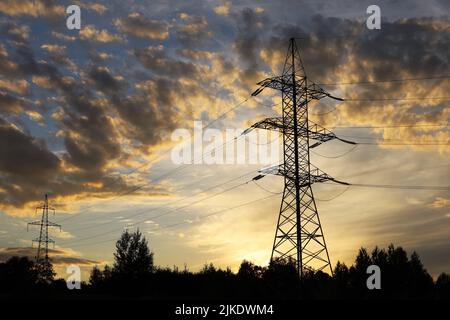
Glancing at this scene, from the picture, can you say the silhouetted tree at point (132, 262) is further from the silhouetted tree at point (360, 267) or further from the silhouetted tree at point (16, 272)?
the silhouetted tree at point (360, 267)

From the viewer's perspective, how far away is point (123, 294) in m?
66.8

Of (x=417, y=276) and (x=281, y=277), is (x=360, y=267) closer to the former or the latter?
(x=417, y=276)

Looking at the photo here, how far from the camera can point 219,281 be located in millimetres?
58031

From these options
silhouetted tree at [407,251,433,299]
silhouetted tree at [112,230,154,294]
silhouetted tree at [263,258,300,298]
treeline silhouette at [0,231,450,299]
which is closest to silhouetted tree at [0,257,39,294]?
treeline silhouette at [0,231,450,299]

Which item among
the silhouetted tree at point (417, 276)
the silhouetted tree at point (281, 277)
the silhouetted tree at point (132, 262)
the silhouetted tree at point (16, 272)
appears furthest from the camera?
the silhouetted tree at point (417, 276)

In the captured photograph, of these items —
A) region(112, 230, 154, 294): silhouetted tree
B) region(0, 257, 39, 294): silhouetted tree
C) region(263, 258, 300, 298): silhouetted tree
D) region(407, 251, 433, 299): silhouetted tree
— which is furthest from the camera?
region(407, 251, 433, 299): silhouetted tree

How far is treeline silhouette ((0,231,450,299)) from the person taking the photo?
37000 mm

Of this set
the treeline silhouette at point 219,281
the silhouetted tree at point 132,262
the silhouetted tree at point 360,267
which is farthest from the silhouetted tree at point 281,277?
the silhouetted tree at point 360,267

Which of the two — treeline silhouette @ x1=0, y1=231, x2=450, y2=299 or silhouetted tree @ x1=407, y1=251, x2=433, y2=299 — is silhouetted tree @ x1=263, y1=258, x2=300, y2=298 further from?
silhouetted tree @ x1=407, y1=251, x2=433, y2=299

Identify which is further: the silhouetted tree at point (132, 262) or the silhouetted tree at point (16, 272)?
the silhouetted tree at point (16, 272)

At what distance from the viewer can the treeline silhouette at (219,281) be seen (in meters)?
37.0
